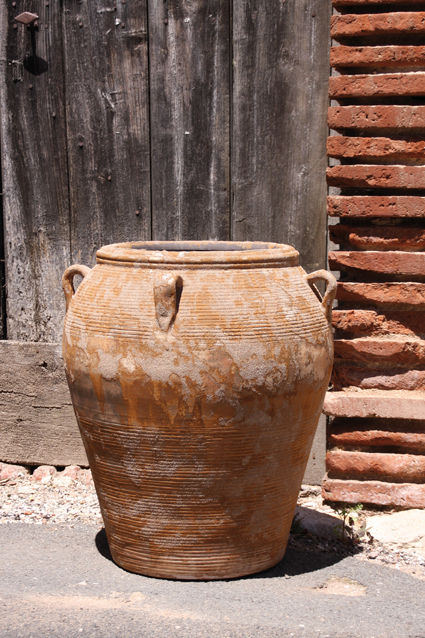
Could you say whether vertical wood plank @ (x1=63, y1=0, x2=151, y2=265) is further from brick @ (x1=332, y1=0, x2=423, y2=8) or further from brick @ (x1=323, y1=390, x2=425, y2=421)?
brick @ (x1=323, y1=390, x2=425, y2=421)

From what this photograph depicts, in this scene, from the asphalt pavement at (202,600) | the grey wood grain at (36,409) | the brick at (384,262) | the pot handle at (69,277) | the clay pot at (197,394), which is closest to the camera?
the asphalt pavement at (202,600)

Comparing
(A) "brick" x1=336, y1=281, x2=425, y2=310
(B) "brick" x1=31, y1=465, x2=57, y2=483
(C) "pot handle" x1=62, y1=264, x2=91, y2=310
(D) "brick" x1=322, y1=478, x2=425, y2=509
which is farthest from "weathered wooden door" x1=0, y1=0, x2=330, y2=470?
(D) "brick" x1=322, y1=478, x2=425, y2=509

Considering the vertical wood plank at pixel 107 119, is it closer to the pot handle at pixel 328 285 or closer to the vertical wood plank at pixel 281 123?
the vertical wood plank at pixel 281 123

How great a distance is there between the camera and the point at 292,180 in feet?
11.7

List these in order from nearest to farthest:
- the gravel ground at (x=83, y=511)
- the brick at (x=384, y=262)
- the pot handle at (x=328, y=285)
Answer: the pot handle at (x=328, y=285) → the gravel ground at (x=83, y=511) → the brick at (x=384, y=262)

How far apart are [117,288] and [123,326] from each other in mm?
138

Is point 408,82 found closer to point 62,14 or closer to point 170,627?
point 62,14

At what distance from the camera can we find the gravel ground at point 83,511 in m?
3.21

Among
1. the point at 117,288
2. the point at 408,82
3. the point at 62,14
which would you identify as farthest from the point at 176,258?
the point at 62,14

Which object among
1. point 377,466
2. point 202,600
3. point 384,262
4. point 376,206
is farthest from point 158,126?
point 202,600

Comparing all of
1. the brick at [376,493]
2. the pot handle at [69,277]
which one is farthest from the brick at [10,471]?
the brick at [376,493]

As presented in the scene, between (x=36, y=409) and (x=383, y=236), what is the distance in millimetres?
1697

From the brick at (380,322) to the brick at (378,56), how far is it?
916mm

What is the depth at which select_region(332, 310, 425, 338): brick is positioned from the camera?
11.2 ft
